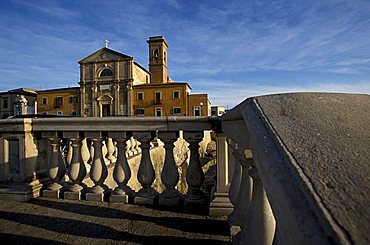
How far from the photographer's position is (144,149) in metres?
2.99

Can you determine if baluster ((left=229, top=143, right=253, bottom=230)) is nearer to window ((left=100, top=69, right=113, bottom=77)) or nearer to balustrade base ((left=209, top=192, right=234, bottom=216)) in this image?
balustrade base ((left=209, top=192, right=234, bottom=216))

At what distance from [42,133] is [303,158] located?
344cm

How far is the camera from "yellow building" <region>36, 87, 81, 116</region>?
37.7 meters

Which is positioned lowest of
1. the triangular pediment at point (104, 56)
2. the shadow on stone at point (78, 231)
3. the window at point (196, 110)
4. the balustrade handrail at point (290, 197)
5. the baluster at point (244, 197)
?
the shadow on stone at point (78, 231)

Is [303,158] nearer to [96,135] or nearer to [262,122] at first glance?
[262,122]

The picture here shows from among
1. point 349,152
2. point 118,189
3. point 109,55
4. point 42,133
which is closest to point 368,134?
point 349,152

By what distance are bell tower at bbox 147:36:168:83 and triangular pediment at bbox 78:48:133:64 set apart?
742cm

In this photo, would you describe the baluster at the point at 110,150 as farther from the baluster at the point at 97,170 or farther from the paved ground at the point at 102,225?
the paved ground at the point at 102,225

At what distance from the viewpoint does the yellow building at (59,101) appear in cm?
3769

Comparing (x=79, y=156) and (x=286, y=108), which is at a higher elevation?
(x=286, y=108)

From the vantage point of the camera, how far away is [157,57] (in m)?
41.5

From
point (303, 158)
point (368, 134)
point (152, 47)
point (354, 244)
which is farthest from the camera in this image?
point (152, 47)

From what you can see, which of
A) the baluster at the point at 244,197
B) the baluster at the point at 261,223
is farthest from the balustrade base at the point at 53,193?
the baluster at the point at 261,223

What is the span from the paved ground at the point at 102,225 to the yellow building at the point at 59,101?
37514 mm
